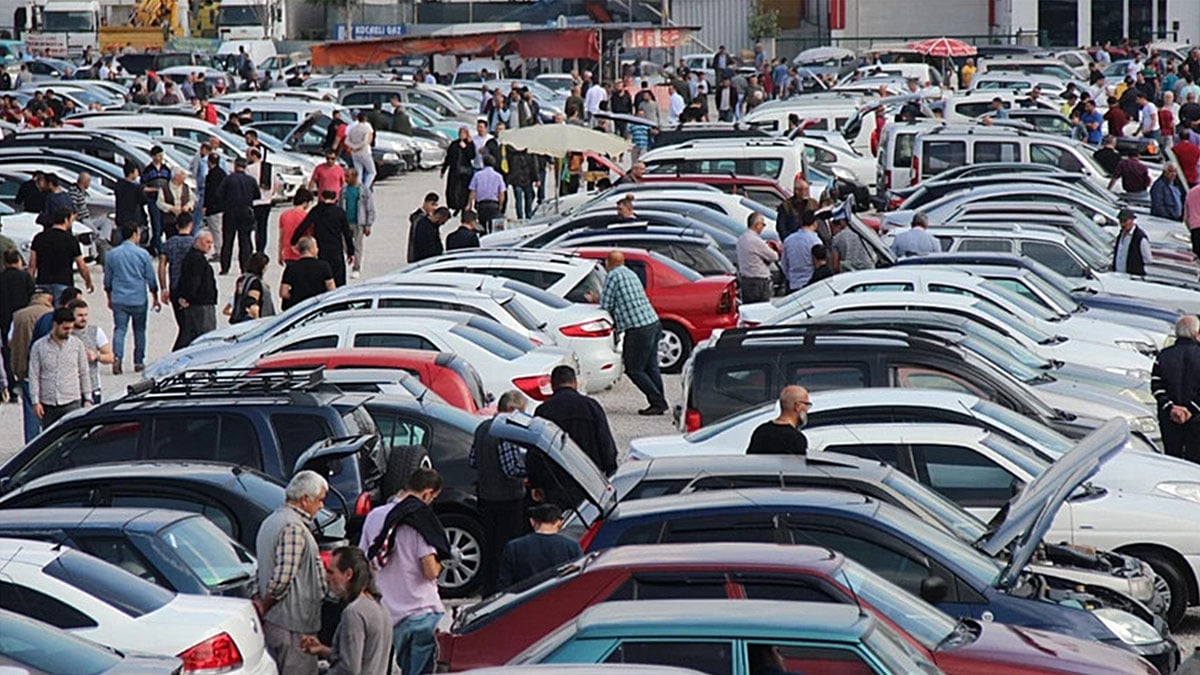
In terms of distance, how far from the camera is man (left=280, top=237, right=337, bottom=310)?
69.7ft

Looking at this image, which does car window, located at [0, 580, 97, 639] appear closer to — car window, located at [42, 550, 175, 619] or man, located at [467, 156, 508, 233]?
car window, located at [42, 550, 175, 619]

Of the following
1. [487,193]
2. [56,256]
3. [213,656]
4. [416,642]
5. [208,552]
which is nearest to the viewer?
[213,656]

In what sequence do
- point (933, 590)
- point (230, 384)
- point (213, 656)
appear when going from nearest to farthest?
point (213, 656) → point (933, 590) → point (230, 384)

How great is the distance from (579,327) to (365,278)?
887 cm

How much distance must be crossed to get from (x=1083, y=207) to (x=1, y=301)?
45.2 feet

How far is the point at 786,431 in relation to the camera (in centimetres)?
1296

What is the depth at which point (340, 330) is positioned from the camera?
17422 millimetres

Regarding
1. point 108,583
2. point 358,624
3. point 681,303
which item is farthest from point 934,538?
point 681,303

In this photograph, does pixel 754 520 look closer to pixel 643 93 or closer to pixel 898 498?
pixel 898 498

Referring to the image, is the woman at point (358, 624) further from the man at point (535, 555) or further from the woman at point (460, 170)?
the woman at point (460, 170)

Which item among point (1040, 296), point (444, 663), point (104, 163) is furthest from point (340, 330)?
point (104, 163)

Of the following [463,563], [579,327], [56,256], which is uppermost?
[56,256]

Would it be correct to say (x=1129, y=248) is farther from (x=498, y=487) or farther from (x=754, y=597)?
(x=754, y=597)

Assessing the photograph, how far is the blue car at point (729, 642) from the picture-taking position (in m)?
8.20
